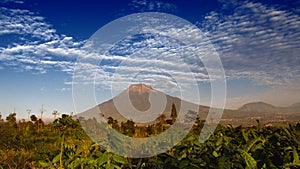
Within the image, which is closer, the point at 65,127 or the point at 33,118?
the point at 65,127

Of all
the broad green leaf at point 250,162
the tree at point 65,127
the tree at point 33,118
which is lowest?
the broad green leaf at point 250,162

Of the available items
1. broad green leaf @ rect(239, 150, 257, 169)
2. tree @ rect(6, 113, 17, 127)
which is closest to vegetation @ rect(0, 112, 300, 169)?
broad green leaf @ rect(239, 150, 257, 169)

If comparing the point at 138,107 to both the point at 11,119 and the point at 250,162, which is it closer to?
the point at 250,162

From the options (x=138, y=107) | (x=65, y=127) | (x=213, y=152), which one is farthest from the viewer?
(x=138, y=107)

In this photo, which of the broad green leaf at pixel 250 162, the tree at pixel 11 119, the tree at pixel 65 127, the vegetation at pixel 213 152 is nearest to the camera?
the broad green leaf at pixel 250 162

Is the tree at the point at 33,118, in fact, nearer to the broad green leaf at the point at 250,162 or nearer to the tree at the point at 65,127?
the tree at the point at 65,127

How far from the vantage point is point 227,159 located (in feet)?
6.41

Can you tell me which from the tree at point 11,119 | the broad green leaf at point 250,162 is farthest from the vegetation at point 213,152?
the tree at point 11,119

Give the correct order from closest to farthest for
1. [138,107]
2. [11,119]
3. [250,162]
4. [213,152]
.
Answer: [250,162]
[213,152]
[138,107]
[11,119]

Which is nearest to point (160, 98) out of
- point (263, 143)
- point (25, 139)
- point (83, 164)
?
point (83, 164)

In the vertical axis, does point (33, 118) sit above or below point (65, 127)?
above

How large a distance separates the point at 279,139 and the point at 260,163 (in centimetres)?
53

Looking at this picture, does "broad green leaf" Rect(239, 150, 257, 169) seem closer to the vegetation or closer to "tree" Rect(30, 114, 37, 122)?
the vegetation

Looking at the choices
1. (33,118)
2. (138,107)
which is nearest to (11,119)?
(33,118)
